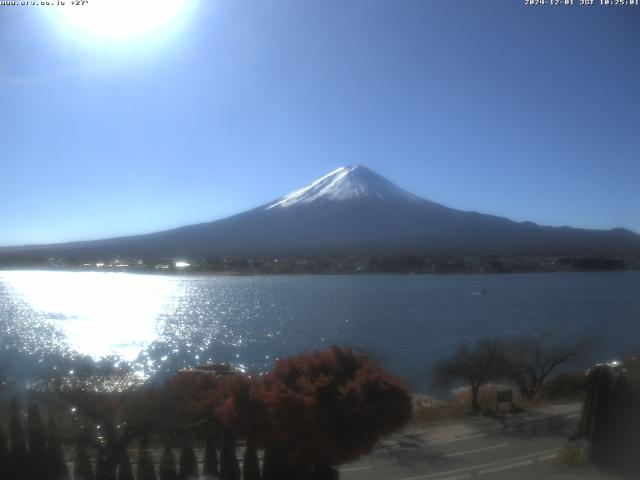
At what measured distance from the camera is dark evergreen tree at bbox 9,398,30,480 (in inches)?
291

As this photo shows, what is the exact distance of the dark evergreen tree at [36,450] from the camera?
24.2ft

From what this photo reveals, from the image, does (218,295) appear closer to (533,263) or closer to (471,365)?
(533,263)

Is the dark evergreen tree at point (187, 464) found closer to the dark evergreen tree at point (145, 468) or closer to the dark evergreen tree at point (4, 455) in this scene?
the dark evergreen tree at point (145, 468)

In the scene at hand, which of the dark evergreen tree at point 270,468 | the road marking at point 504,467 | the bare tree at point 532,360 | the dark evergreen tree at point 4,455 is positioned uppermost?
the dark evergreen tree at point 4,455

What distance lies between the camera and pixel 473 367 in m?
18.1

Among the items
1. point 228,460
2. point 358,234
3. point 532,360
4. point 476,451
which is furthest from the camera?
point 358,234

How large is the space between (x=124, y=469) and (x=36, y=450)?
0.93 metres

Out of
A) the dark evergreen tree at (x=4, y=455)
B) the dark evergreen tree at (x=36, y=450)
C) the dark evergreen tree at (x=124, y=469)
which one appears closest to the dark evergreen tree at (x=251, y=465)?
the dark evergreen tree at (x=124, y=469)

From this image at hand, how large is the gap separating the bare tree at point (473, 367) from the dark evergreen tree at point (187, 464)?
10605mm

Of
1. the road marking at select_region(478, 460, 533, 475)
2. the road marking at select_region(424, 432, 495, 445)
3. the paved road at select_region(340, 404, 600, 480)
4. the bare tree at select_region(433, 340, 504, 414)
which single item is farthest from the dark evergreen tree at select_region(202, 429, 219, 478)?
the bare tree at select_region(433, 340, 504, 414)

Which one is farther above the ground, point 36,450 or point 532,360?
point 36,450

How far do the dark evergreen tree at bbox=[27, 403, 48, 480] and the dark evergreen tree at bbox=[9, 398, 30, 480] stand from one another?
6cm

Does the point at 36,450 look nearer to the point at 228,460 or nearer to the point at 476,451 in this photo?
the point at 228,460

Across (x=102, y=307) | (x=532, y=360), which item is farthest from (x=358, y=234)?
(x=532, y=360)
